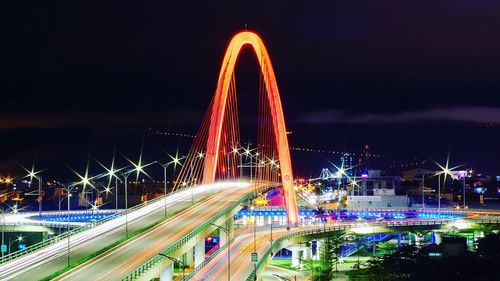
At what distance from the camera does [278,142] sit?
7831 centimetres

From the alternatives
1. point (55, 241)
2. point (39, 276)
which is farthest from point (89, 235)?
point (39, 276)

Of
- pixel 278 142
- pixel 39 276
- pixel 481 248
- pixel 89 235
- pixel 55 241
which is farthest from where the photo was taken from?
pixel 278 142

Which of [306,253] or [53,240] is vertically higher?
[53,240]

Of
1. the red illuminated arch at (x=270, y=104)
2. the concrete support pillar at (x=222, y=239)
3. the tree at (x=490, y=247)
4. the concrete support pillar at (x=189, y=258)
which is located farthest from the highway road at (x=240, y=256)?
the tree at (x=490, y=247)

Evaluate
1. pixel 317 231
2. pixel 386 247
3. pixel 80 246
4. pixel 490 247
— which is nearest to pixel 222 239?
pixel 317 231

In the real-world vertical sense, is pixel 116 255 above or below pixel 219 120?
below

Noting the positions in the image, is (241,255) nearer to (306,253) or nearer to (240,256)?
(240,256)

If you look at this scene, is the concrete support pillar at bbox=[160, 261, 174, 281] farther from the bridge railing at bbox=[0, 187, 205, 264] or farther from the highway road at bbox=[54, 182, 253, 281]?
the bridge railing at bbox=[0, 187, 205, 264]

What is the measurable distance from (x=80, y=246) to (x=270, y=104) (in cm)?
3735

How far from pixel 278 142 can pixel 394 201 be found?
163 ft

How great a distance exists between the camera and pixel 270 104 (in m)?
79.1

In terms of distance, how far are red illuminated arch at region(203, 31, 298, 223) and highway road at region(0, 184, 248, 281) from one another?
979 cm

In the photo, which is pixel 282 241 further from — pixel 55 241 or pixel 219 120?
pixel 55 241

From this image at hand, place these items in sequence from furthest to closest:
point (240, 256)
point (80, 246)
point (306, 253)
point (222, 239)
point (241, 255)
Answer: point (306, 253) < point (222, 239) < point (241, 255) < point (240, 256) < point (80, 246)
